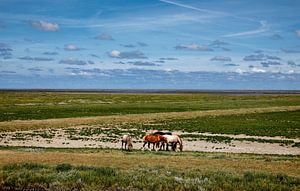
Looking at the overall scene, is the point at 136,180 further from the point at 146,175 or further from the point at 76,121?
the point at 76,121

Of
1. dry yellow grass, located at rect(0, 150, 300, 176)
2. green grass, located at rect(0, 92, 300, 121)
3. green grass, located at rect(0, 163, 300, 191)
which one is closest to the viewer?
green grass, located at rect(0, 163, 300, 191)

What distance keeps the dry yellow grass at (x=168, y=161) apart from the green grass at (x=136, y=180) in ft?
5.95

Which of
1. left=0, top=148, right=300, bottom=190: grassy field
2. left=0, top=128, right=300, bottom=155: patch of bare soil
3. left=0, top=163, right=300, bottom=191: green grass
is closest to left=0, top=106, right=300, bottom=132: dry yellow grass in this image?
left=0, top=128, right=300, bottom=155: patch of bare soil

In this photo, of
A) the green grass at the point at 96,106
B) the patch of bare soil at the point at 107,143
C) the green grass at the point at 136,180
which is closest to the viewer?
the green grass at the point at 136,180

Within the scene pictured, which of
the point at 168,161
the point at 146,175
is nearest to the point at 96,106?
the point at 168,161

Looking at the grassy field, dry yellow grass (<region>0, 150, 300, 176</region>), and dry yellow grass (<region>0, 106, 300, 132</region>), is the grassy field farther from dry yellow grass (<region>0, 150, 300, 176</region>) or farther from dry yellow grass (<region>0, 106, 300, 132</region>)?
dry yellow grass (<region>0, 106, 300, 132</region>)

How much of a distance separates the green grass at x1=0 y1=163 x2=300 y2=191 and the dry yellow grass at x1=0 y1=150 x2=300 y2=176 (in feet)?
5.95

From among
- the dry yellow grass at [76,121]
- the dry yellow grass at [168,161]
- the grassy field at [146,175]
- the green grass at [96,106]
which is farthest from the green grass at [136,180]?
the green grass at [96,106]

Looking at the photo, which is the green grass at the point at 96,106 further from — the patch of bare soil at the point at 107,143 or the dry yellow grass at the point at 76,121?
the patch of bare soil at the point at 107,143

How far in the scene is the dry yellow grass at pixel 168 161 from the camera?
846 inches

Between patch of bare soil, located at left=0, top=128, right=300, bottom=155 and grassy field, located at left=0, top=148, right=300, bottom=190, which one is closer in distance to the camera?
grassy field, located at left=0, top=148, right=300, bottom=190

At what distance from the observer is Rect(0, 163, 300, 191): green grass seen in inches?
683

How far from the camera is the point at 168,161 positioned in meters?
23.9

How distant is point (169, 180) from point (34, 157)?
9.44m
